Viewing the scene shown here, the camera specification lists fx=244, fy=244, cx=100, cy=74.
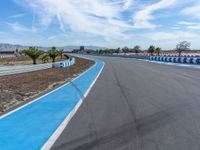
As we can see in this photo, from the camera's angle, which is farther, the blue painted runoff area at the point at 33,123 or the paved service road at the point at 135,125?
the blue painted runoff area at the point at 33,123

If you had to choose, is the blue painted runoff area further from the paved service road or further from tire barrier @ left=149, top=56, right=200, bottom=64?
tire barrier @ left=149, top=56, right=200, bottom=64

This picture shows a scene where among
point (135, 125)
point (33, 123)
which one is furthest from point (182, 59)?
point (33, 123)

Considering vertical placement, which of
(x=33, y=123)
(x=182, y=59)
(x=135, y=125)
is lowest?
(x=33, y=123)

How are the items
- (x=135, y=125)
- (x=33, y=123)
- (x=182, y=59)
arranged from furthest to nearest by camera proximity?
(x=182, y=59) → (x=33, y=123) → (x=135, y=125)

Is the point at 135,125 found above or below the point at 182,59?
below

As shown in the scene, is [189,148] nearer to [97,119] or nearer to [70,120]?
[97,119]

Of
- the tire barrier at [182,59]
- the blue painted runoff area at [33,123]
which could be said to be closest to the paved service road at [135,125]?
the blue painted runoff area at [33,123]

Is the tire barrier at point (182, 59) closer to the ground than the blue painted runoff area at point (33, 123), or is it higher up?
higher up

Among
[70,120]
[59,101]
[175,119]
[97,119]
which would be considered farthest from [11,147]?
[59,101]

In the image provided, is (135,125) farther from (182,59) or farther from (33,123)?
(182,59)

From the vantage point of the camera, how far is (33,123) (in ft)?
22.0

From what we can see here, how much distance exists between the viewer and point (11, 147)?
4.94 meters

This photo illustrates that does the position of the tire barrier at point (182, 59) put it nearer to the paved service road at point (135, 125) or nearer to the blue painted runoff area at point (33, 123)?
the paved service road at point (135, 125)

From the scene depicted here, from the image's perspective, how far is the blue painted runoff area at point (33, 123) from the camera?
5.17m
